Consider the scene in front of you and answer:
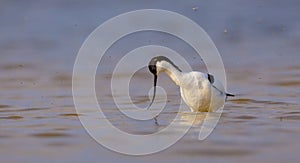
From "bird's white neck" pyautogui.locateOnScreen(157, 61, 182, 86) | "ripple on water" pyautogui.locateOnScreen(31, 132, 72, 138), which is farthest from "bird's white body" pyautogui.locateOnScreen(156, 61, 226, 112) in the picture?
"ripple on water" pyautogui.locateOnScreen(31, 132, 72, 138)

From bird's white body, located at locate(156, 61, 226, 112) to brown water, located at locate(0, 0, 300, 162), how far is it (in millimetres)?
185

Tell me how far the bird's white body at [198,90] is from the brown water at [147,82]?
18 cm

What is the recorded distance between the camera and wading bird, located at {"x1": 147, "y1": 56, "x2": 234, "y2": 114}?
7.51 m

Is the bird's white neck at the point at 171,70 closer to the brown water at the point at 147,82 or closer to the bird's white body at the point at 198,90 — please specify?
the bird's white body at the point at 198,90

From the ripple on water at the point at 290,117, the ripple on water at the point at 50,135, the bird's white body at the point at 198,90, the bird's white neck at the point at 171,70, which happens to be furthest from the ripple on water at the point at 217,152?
the bird's white neck at the point at 171,70

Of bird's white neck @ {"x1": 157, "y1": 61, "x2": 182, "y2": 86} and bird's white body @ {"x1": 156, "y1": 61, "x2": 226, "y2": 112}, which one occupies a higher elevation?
bird's white neck @ {"x1": 157, "y1": 61, "x2": 182, "y2": 86}

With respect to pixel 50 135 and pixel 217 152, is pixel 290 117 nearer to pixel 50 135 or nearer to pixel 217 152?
pixel 217 152

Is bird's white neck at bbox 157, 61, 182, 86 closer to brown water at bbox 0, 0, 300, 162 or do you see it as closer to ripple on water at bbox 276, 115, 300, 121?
brown water at bbox 0, 0, 300, 162

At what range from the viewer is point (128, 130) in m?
6.81

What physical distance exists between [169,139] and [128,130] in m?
0.49

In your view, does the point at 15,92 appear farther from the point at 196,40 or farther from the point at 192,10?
the point at 192,10

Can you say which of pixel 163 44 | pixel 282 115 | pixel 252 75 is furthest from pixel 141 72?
pixel 282 115

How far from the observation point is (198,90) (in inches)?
296

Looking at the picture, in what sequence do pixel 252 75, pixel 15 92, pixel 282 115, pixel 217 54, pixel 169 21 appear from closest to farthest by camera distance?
pixel 282 115
pixel 15 92
pixel 252 75
pixel 217 54
pixel 169 21
